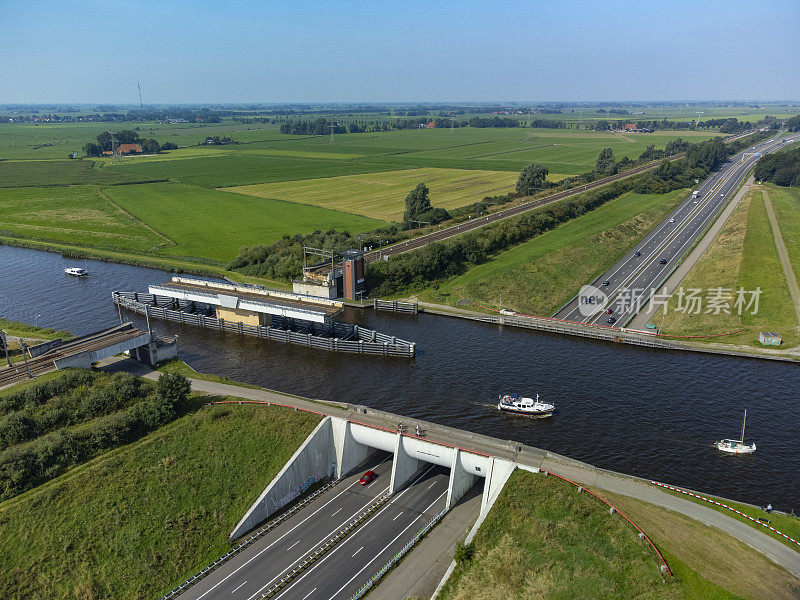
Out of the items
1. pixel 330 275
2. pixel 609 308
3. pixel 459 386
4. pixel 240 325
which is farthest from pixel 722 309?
pixel 240 325

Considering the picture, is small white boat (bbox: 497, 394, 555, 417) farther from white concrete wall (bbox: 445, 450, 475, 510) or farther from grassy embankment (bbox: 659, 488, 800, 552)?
grassy embankment (bbox: 659, 488, 800, 552)

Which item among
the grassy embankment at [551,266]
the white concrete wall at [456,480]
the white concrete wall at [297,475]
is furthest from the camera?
the grassy embankment at [551,266]

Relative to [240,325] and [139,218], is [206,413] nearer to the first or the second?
[240,325]

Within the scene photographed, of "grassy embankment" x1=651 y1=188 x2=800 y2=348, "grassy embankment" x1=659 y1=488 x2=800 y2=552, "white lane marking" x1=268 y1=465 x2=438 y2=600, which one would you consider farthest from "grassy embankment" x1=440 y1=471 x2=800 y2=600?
"grassy embankment" x1=651 y1=188 x2=800 y2=348

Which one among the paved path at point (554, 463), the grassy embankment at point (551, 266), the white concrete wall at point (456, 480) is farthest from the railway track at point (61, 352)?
the grassy embankment at point (551, 266)

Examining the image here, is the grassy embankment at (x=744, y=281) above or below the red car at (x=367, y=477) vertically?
above

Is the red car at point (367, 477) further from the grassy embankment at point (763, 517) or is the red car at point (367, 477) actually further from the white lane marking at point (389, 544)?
the grassy embankment at point (763, 517)
